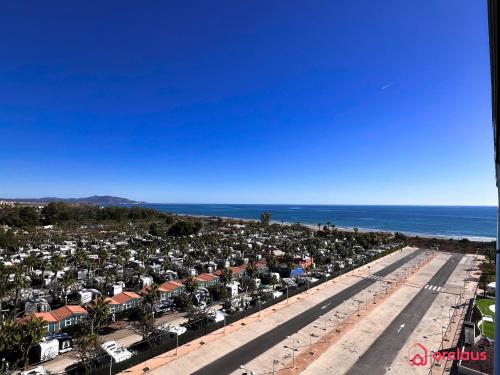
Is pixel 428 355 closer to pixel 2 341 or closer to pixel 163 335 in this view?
pixel 163 335

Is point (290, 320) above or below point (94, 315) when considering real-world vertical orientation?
below

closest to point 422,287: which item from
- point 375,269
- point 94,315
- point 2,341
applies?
point 375,269

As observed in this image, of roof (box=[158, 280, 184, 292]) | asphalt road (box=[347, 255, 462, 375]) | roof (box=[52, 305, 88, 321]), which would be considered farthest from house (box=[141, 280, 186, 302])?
asphalt road (box=[347, 255, 462, 375])

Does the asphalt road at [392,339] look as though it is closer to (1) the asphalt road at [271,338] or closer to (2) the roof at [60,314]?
(1) the asphalt road at [271,338]

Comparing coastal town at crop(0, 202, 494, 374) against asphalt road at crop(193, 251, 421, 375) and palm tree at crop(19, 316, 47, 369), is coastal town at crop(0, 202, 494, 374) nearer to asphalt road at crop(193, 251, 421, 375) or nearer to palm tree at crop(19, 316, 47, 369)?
palm tree at crop(19, 316, 47, 369)

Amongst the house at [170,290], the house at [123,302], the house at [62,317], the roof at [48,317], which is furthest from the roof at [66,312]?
the house at [170,290]

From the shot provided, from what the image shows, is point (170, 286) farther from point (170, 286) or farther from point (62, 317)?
point (62, 317)
